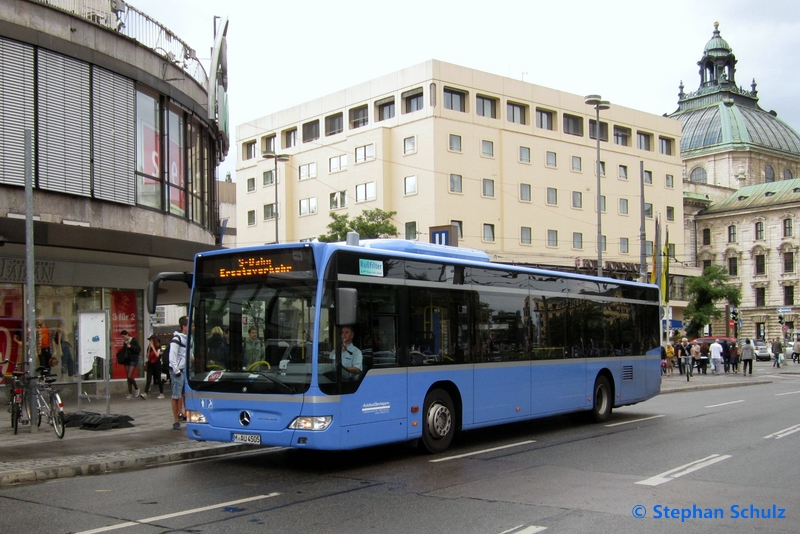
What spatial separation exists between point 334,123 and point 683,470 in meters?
55.1

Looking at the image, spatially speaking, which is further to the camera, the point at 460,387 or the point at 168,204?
the point at 168,204

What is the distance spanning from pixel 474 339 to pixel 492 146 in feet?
155

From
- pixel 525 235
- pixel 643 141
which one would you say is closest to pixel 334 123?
pixel 525 235

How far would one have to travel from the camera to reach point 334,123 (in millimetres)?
63219

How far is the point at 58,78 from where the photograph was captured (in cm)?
1930

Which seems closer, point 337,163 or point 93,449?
point 93,449

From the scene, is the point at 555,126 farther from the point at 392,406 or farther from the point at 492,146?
the point at 392,406

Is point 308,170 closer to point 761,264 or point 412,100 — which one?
point 412,100

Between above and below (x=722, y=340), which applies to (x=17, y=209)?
above

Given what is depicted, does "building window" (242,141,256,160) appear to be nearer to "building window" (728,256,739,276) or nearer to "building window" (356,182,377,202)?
"building window" (356,182,377,202)

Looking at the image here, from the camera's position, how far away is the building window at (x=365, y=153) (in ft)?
193

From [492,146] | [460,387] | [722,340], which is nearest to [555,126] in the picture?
[492,146]

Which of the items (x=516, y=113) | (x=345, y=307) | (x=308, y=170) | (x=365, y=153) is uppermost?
(x=516, y=113)

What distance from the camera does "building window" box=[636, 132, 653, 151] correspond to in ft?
230
